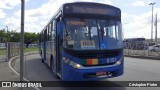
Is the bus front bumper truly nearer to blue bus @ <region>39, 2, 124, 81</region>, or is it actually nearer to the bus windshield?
blue bus @ <region>39, 2, 124, 81</region>

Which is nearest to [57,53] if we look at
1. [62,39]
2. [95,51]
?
[62,39]

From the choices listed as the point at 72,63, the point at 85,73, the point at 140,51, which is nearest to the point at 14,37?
the point at 140,51

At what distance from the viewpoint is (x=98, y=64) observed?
32.5ft

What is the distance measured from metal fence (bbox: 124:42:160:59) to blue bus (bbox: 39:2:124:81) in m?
20.3

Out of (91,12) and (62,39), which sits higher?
(91,12)

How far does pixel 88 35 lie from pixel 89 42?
0.89ft

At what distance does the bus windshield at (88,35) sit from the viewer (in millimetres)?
9867

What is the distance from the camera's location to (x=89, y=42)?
32.6 feet

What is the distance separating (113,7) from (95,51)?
2153 millimetres

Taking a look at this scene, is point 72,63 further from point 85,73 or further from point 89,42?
point 89,42

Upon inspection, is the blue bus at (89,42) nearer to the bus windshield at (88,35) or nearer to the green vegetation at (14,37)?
the bus windshield at (88,35)

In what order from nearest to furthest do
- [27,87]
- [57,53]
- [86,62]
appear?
[86,62], [27,87], [57,53]

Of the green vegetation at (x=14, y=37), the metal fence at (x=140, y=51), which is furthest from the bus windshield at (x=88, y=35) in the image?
the green vegetation at (x=14, y=37)

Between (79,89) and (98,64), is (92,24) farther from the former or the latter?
(79,89)
